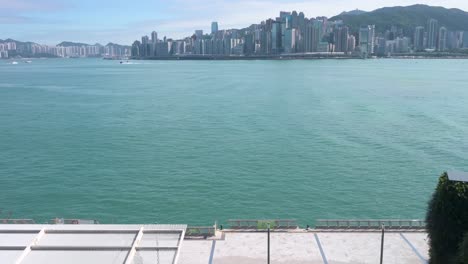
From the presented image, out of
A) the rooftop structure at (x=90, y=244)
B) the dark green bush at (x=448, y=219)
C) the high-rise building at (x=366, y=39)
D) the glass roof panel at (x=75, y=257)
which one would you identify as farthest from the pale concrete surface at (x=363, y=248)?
the high-rise building at (x=366, y=39)

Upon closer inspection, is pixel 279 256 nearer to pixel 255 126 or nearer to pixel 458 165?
pixel 458 165

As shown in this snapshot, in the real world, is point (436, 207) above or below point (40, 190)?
above

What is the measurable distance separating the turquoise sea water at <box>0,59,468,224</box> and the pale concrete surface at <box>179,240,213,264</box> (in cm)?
596

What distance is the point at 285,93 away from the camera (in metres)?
57.9

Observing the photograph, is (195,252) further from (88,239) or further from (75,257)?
(75,257)

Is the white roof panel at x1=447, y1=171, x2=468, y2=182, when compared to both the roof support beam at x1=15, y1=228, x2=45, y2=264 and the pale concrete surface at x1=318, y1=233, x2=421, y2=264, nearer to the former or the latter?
the pale concrete surface at x1=318, y1=233, x2=421, y2=264

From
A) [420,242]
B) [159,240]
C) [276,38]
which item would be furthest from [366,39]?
[159,240]

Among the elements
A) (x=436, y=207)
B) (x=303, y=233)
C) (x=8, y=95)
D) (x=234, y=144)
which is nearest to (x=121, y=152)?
(x=234, y=144)

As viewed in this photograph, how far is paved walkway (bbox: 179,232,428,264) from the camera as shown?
1104 cm

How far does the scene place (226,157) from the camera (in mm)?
27016

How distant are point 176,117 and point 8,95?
28604 mm

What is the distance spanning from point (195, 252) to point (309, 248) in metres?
2.81

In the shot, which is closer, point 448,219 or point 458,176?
point 448,219

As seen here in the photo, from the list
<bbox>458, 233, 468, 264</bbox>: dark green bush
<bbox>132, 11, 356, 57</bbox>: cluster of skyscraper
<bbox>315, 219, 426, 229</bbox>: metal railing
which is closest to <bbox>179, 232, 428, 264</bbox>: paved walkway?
<bbox>315, 219, 426, 229</bbox>: metal railing
